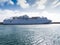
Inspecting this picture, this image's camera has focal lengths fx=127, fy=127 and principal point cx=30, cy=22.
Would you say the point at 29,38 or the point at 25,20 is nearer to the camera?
the point at 29,38

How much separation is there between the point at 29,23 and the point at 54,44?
106 metres

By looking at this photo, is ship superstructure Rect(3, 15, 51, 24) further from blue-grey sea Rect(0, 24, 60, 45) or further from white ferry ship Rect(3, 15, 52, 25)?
blue-grey sea Rect(0, 24, 60, 45)

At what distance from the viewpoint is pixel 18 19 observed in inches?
5032

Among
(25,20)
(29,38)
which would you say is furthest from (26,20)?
(29,38)

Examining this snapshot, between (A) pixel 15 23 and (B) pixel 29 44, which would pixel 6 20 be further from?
(B) pixel 29 44

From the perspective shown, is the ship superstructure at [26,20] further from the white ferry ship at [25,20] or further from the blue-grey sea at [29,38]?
the blue-grey sea at [29,38]

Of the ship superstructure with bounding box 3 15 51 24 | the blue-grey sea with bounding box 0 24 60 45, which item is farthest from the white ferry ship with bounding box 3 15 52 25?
the blue-grey sea with bounding box 0 24 60 45

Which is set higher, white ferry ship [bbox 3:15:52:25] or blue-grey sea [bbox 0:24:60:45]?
white ferry ship [bbox 3:15:52:25]

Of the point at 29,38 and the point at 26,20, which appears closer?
the point at 29,38

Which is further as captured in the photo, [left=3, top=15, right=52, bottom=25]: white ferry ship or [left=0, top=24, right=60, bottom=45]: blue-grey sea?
[left=3, top=15, right=52, bottom=25]: white ferry ship

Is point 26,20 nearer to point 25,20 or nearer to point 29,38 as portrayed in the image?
point 25,20

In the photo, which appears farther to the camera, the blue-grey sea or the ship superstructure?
the ship superstructure

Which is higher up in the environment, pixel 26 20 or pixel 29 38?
pixel 26 20

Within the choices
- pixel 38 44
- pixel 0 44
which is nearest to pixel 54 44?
pixel 38 44
